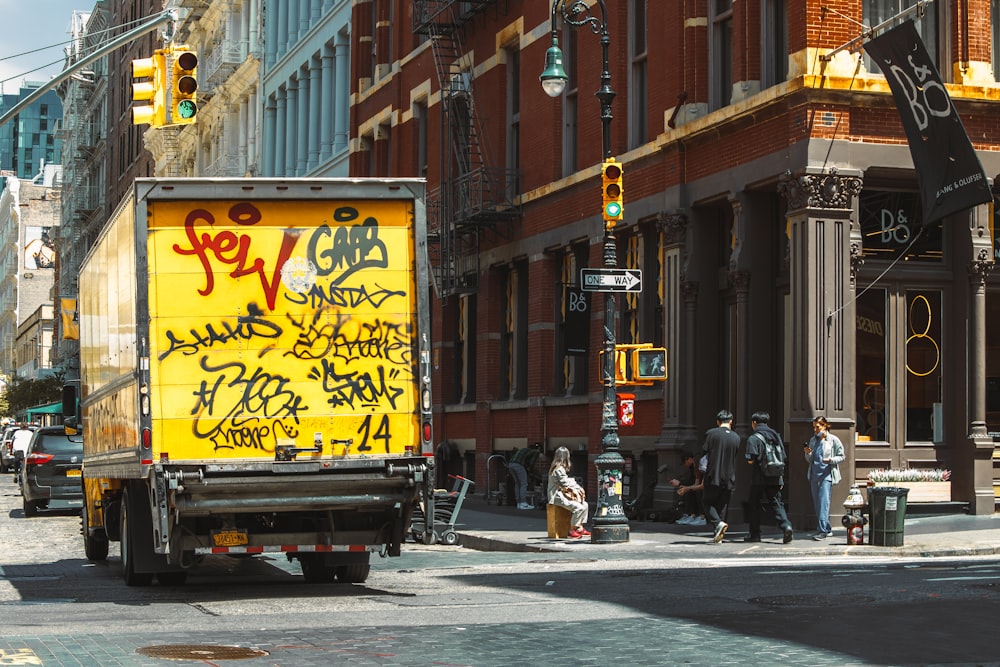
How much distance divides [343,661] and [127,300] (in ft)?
20.1

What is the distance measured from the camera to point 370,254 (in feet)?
48.6

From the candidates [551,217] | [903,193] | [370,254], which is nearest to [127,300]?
[370,254]

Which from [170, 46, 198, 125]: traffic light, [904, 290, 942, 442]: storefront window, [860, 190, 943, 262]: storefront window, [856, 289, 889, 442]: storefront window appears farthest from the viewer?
[904, 290, 942, 442]: storefront window

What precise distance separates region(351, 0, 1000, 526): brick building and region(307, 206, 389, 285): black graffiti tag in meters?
9.53

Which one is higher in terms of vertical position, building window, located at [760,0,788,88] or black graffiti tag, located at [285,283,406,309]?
building window, located at [760,0,788,88]

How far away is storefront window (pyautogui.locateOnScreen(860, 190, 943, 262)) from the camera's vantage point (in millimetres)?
23750

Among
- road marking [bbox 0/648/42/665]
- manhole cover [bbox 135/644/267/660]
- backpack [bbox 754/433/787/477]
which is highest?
backpack [bbox 754/433/787/477]

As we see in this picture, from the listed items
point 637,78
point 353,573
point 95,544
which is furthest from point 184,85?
point 637,78

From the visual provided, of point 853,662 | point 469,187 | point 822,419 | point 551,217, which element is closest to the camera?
point 853,662

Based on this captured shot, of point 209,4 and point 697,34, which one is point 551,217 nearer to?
point 697,34

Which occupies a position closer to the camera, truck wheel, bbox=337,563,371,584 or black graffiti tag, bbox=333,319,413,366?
black graffiti tag, bbox=333,319,413,366

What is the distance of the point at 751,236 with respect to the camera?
80.4ft

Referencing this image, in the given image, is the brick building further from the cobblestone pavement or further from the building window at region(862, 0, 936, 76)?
the cobblestone pavement

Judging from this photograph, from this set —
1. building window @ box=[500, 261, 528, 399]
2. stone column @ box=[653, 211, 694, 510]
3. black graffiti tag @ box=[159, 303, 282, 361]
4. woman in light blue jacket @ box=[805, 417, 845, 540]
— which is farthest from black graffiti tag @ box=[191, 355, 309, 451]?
building window @ box=[500, 261, 528, 399]
